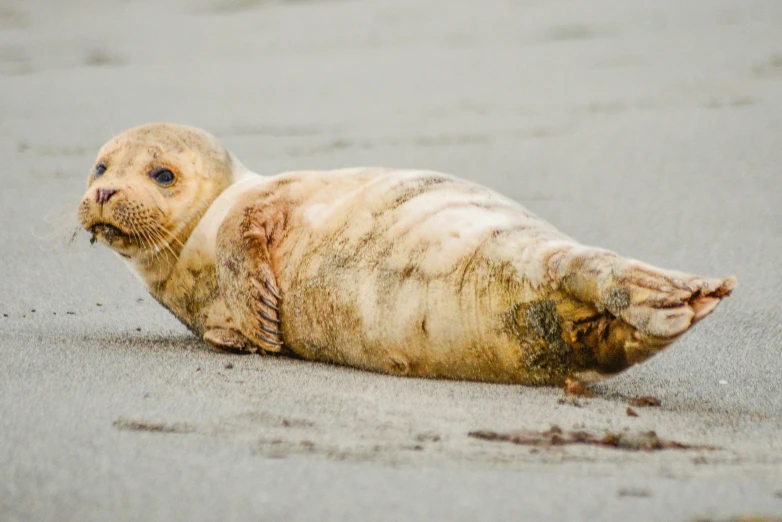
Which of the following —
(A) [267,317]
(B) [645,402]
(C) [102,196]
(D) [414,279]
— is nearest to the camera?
(B) [645,402]

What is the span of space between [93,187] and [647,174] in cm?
312

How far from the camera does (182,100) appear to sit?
24.4ft

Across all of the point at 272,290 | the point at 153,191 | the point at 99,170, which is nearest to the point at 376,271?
the point at 272,290

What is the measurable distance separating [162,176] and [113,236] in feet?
0.97

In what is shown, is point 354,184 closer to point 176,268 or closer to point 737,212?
point 176,268

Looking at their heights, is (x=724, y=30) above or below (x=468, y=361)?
above

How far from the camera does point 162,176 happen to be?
4.14 m

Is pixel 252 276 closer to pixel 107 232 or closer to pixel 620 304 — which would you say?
pixel 107 232

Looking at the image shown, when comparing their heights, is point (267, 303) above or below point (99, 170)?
below

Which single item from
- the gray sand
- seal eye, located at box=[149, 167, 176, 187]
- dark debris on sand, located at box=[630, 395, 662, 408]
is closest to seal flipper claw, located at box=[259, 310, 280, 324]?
the gray sand

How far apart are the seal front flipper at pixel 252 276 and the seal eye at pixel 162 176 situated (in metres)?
0.37

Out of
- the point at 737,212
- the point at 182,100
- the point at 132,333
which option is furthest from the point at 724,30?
the point at 132,333

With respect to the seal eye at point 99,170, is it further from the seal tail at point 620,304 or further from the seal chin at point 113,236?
the seal tail at point 620,304

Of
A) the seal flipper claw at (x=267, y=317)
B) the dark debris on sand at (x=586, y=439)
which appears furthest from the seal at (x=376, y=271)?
the dark debris on sand at (x=586, y=439)
